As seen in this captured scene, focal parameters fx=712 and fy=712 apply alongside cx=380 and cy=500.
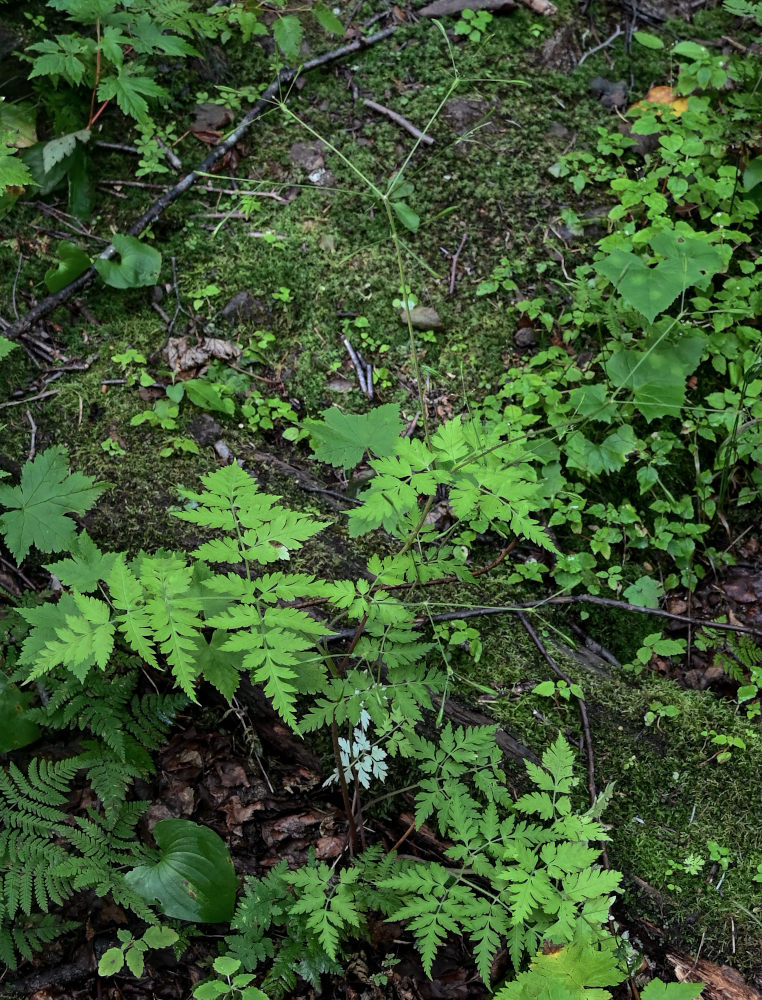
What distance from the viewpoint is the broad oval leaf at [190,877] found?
97.1 inches

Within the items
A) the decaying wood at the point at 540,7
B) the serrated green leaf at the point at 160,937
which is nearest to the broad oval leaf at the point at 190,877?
the serrated green leaf at the point at 160,937

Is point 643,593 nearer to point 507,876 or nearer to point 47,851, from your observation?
point 507,876

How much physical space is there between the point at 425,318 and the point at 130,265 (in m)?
1.56

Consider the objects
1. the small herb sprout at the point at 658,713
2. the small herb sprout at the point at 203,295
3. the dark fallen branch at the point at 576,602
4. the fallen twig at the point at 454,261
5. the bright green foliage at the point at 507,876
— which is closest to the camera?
the bright green foliage at the point at 507,876

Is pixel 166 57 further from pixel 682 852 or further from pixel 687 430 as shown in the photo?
pixel 682 852

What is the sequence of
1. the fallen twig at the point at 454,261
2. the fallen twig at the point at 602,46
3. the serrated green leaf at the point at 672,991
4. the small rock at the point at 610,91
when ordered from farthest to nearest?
the fallen twig at the point at 602,46 → the small rock at the point at 610,91 → the fallen twig at the point at 454,261 → the serrated green leaf at the point at 672,991

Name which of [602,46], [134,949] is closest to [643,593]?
[134,949]

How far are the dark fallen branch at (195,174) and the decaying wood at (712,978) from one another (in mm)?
3933

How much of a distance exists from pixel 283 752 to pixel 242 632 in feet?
4.06

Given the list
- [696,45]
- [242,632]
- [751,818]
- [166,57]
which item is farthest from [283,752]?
[696,45]

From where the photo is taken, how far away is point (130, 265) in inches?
146

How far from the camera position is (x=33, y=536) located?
2826mm

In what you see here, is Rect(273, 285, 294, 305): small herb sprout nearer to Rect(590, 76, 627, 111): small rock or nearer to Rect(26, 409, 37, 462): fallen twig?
Rect(26, 409, 37, 462): fallen twig

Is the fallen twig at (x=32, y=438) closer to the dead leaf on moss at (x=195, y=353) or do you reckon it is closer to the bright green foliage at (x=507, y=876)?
the dead leaf on moss at (x=195, y=353)
